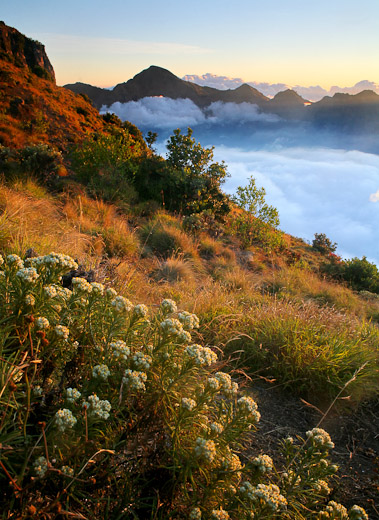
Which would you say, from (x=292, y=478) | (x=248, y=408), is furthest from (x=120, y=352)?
(x=292, y=478)

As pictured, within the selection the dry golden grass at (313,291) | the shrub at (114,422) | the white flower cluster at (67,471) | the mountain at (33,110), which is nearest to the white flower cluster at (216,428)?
the shrub at (114,422)

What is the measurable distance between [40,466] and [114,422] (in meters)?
0.38

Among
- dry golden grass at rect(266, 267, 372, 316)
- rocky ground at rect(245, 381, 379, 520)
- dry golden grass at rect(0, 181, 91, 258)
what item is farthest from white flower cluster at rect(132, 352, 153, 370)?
dry golden grass at rect(266, 267, 372, 316)

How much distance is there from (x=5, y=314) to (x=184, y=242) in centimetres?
778

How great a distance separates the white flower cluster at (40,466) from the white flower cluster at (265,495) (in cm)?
79

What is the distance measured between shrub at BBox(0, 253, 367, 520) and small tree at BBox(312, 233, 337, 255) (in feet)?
77.7

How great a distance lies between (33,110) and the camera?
21.8 m

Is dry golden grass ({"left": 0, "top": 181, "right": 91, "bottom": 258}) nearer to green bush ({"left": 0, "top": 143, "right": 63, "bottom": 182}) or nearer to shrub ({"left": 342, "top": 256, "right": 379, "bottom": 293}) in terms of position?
green bush ({"left": 0, "top": 143, "right": 63, "bottom": 182})

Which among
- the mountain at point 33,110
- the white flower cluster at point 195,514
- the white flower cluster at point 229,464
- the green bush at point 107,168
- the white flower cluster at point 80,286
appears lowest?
the white flower cluster at point 195,514

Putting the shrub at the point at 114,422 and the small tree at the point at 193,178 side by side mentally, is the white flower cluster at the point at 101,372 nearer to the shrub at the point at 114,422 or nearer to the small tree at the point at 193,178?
the shrub at the point at 114,422

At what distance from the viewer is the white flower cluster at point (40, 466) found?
1176 millimetres

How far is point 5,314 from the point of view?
1.67 m

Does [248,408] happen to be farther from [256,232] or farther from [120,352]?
[256,232]

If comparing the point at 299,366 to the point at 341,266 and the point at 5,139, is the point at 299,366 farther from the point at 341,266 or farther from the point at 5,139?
the point at 5,139
